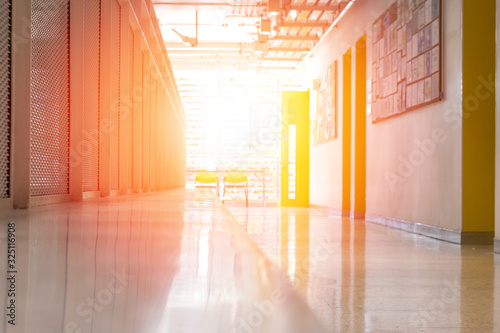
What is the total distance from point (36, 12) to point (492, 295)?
2156mm

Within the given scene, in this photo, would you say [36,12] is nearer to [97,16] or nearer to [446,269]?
[97,16]

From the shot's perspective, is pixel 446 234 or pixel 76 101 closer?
pixel 76 101

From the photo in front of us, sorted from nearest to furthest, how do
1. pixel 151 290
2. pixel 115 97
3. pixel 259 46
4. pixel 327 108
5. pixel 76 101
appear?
pixel 151 290 < pixel 76 101 < pixel 115 97 < pixel 327 108 < pixel 259 46

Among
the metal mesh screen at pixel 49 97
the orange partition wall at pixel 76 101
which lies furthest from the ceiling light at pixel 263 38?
the metal mesh screen at pixel 49 97

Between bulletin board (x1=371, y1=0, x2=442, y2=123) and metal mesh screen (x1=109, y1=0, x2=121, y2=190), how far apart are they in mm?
2962

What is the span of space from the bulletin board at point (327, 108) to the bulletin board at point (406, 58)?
223 cm

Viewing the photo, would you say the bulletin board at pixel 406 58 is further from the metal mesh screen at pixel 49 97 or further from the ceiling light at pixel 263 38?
the metal mesh screen at pixel 49 97

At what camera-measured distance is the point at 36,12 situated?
190cm

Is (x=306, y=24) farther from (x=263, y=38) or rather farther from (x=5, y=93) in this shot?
(x=5, y=93)

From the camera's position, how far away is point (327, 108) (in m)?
9.98

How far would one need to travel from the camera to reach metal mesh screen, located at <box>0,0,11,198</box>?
1.65m

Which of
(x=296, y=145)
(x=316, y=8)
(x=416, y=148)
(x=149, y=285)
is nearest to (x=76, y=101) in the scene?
(x=149, y=285)

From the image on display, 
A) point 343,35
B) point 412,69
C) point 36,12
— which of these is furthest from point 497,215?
point 343,35

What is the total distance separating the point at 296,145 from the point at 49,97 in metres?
10.5
